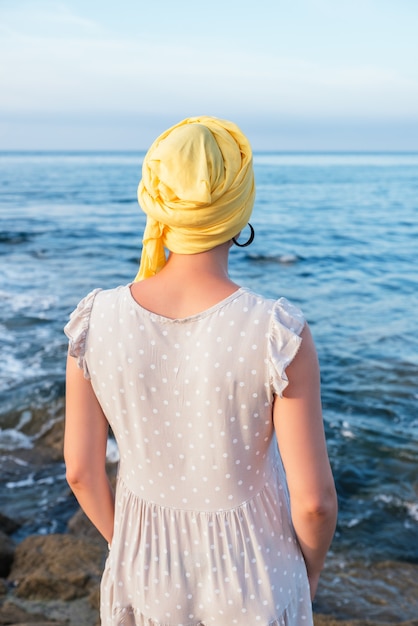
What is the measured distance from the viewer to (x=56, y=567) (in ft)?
13.8

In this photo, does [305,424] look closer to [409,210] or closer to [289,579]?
[289,579]

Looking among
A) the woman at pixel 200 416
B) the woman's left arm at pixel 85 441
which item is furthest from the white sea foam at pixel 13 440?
the woman at pixel 200 416

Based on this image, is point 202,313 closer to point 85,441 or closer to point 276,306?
point 276,306

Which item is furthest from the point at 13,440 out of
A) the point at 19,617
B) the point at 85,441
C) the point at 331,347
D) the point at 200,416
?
the point at 200,416

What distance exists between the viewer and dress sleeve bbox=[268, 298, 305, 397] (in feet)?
5.09

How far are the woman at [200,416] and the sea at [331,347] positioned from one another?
2596 millimetres

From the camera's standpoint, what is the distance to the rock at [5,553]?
430cm

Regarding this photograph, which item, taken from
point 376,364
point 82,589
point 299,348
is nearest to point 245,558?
point 299,348

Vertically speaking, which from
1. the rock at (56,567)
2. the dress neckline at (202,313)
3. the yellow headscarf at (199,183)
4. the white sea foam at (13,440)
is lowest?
the white sea foam at (13,440)

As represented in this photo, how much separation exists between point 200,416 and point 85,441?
1.33 feet

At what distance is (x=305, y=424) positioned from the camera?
5.38 ft

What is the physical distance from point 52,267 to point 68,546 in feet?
40.0

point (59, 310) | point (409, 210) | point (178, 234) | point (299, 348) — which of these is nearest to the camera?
point (299, 348)

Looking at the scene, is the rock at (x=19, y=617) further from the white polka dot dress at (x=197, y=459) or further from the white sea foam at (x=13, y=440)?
the white sea foam at (x=13, y=440)
